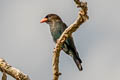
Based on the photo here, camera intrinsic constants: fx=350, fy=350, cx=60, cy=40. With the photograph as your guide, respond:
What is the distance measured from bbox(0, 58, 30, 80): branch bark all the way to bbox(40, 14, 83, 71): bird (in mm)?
5429

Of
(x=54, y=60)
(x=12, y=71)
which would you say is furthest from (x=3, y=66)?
(x=54, y=60)

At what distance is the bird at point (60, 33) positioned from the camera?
12.4 m

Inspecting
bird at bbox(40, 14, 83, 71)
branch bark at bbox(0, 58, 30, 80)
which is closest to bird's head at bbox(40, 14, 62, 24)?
bird at bbox(40, 14, 83, 71)

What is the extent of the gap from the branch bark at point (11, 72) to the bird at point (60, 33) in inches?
214

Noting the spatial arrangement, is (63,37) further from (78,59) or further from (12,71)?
(78,59)

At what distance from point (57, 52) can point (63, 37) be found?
435 millimetres

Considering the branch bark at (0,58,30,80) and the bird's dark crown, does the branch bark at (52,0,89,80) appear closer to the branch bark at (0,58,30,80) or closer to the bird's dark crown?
the branch bark at (0,58,30,80)

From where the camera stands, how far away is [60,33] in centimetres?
1397

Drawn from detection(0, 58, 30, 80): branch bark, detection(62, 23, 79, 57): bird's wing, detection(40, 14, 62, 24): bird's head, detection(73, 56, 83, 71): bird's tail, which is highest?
detection(0, 58, 30, 80): branch bark

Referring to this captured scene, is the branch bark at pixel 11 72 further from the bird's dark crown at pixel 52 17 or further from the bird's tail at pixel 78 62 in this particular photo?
the bird's dark crown at pixel 52 17

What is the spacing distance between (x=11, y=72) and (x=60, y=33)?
7623 millimetres

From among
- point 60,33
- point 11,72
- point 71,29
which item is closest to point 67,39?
point 60,33

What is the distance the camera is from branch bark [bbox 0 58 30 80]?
6.26 meters

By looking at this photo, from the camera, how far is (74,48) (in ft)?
41.6
